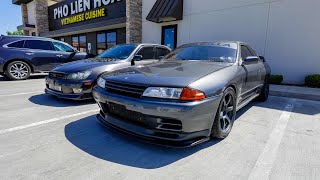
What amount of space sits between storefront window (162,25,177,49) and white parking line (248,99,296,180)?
316 inches

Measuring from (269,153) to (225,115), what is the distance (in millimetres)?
753

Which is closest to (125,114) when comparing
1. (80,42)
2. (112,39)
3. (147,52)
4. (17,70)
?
→ (147,52)

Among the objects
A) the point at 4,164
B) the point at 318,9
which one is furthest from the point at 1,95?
the point at 318,9

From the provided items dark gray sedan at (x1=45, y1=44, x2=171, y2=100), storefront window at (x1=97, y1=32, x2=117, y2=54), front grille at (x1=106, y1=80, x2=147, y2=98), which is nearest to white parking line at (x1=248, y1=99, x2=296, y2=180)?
front grille at (x1=106, y1=80, x2=147, y2=98)

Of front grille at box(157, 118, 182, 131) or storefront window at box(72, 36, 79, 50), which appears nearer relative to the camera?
front grille at box(157, 118, 182, 131)

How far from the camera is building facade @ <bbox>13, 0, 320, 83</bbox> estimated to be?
779cm

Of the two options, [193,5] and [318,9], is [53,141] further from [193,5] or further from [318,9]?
[193,5]

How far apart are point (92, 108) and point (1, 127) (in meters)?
1.58

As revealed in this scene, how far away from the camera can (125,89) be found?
2.89 meters

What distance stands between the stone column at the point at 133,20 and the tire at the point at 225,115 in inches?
402

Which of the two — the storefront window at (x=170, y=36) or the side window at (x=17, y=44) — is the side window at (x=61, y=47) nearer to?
the side window at (x=17, y=44)

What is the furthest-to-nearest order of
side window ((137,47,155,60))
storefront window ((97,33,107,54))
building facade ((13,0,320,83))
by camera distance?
storefront window ((97,33,107,54))
building facade ((13,0,320,83))
side window ((137,47,155,60))

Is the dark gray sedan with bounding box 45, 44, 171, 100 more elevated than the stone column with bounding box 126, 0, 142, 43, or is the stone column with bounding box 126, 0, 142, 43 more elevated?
the stone column with bounding box 126, 0, 142, 43

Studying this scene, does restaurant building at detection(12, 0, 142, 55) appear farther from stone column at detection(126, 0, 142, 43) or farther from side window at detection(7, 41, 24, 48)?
side window at detection(7, 41, 24, 48)
